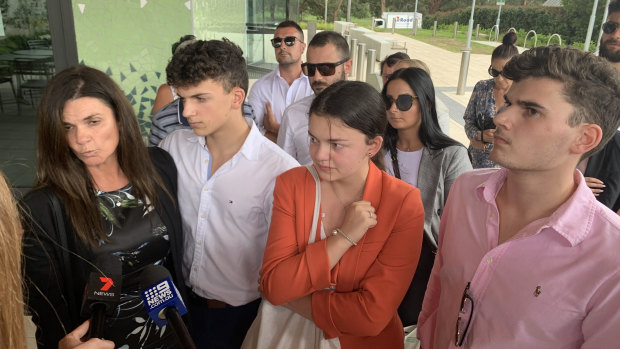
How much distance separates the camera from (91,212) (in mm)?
1732

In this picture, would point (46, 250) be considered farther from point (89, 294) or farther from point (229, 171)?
point (229, 171)

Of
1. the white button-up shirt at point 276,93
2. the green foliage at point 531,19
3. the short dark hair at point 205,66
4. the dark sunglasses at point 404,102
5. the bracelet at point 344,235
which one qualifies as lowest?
the bracelet at point 344,235

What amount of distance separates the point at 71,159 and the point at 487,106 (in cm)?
346

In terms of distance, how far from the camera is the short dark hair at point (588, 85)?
1.30 metres

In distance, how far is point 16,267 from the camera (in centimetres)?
92

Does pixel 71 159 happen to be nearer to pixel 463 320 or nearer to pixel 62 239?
pixel 62 239

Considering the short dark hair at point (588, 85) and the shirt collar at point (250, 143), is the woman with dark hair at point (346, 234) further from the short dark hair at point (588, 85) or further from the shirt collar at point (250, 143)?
the short dark hair at point (588, 85)

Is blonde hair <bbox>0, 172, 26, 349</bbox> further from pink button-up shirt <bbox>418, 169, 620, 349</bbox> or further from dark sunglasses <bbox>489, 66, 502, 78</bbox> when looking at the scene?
dark sunglasses <bbox>489, 66, 502, 78</bbox>

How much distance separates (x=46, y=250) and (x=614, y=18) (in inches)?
172

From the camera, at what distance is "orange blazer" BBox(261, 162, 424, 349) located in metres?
1.51

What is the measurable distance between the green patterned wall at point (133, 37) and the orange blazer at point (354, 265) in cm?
459

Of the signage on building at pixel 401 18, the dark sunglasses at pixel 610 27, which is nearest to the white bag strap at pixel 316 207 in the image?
the dark sunglasses at pixel 610 27

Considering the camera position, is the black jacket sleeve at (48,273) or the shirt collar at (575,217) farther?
Result: the black jacket sleeve at (48,273)

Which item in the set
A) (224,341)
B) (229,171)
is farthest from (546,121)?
(224,341)
